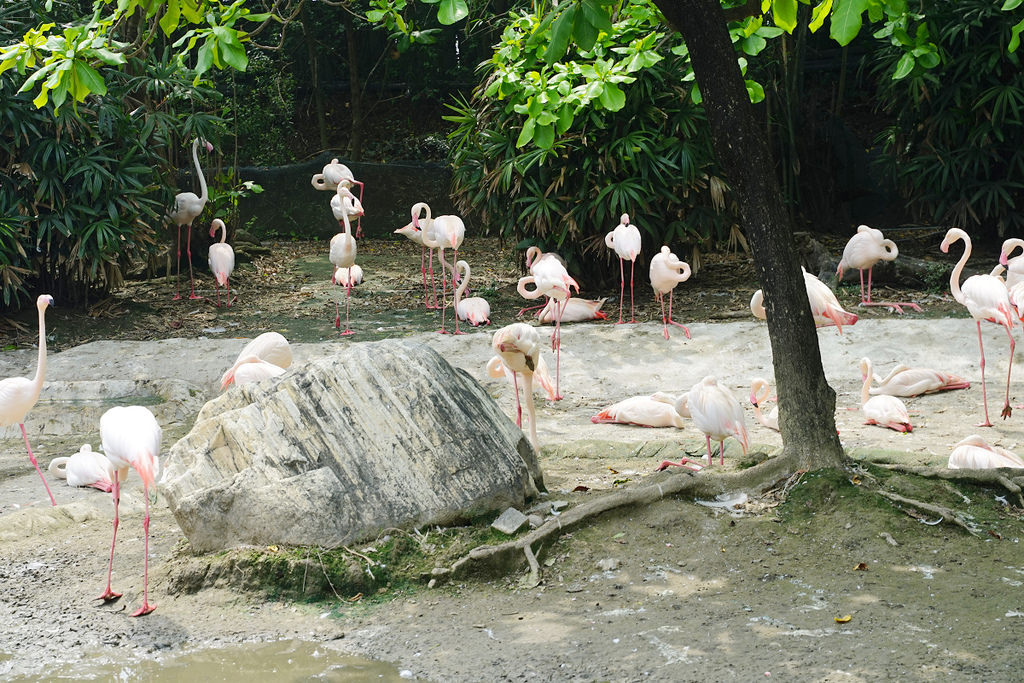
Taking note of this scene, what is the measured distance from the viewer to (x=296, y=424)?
412cm

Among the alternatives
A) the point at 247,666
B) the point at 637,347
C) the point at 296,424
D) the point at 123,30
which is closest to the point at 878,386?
the point at 637,347

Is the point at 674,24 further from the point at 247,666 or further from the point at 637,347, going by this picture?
the point at 637,347

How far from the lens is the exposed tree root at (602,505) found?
12.6 feet

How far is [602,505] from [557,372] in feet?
9.98

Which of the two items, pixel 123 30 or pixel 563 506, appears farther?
pixel 123 30

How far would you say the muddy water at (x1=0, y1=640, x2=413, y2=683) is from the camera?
10.7ft

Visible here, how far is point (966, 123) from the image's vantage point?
10000mm

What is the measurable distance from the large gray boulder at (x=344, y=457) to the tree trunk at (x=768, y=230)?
3.75 ft

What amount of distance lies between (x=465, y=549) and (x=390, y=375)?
835 millimetres

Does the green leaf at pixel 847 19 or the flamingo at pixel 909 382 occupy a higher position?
the green leaf at pixel 847 19

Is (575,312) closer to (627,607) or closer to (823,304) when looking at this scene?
(823,304)

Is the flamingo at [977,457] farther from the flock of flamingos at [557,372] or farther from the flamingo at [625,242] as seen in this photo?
the flamingo at [625,242]

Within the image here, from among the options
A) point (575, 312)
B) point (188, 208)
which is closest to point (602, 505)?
point (575, 312)

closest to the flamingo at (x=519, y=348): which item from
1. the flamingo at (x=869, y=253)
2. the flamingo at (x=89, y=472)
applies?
the flamingo at (x=89, y=472)
